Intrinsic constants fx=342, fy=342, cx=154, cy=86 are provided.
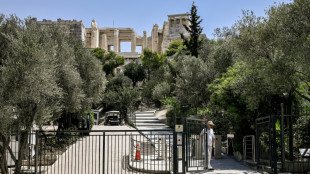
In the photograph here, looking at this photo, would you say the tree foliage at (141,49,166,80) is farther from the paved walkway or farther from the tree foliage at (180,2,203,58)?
the paved walkway

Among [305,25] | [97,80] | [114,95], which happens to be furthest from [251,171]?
[114,95]

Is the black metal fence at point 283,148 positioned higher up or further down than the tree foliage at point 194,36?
further down

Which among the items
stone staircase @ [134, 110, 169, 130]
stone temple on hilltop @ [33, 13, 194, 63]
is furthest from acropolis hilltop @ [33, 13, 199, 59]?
stone staircase @ [134, 110, 169, 130]

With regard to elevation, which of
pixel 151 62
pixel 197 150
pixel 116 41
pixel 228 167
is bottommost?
pixel 228 167

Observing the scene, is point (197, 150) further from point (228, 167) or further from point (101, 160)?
point (101, 160)

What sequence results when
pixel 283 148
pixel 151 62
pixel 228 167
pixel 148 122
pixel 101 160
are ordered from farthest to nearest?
1. pixel 151 62
2. pixel 148 122
3. pixel 101 160
4. pixel 228 167
5. pixel 283 148

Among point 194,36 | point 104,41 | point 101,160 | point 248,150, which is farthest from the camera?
point 104,41

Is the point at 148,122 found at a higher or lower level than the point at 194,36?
lower

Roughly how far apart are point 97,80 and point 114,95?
61.0 ft

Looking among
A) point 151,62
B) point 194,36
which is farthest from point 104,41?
point 194,36

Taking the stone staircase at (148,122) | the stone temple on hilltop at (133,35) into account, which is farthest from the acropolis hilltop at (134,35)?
the stone staircase at (148,122)

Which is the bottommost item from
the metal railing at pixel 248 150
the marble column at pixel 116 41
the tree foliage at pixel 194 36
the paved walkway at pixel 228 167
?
the paved walkway at pixel 228 167

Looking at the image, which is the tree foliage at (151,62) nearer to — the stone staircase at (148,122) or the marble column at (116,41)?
the stone staircase at (148,122)

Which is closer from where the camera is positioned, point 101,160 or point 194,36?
point 101,160
